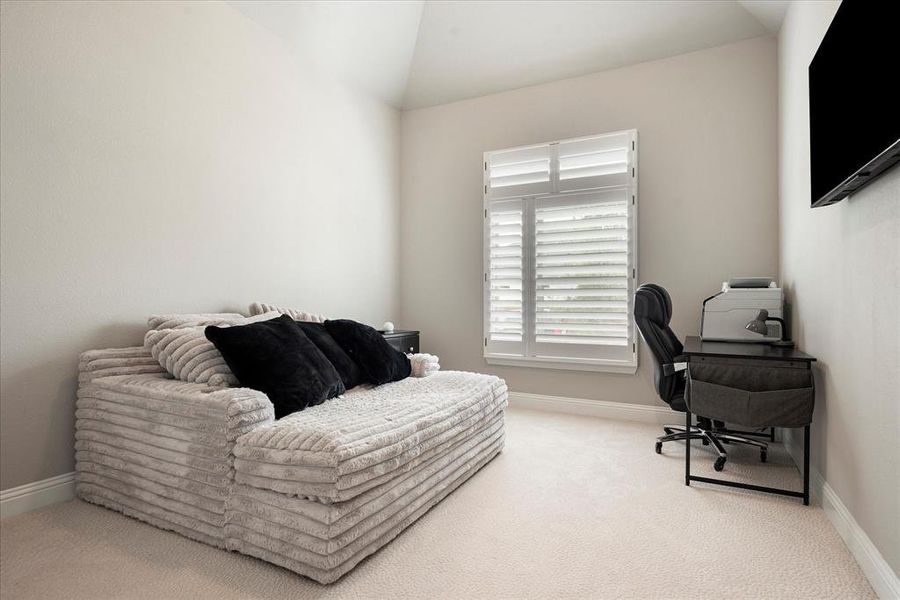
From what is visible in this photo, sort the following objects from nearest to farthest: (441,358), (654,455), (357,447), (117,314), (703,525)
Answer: (357,447) → (703,525) → (117,314) → (654,455) → (441,358)

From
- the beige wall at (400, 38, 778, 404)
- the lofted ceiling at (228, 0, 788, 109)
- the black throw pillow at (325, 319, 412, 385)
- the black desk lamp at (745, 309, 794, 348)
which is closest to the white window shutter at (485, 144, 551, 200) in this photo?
the beige wall at (400, 38, 778, 404)

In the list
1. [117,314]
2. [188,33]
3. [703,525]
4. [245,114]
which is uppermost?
[188,33]

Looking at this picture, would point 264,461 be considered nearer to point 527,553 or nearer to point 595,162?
point 527,553

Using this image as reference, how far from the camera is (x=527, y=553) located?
197 centimetres

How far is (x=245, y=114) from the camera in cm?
342

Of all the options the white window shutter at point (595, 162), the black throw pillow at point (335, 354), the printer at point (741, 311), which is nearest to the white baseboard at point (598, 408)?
the printer at point (741, 311)

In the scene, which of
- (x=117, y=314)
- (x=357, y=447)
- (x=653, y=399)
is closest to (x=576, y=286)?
(x=653, y=399)

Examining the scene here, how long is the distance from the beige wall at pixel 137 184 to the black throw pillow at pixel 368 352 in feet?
2.67

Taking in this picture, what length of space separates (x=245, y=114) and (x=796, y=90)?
11.5 ft

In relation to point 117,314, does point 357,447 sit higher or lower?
lower

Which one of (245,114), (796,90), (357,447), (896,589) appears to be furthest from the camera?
(245,114)

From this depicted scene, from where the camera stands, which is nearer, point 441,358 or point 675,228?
point 675,228

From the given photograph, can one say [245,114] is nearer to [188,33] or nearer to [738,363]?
[188,33]

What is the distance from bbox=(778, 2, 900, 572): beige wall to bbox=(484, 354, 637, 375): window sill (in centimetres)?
127
